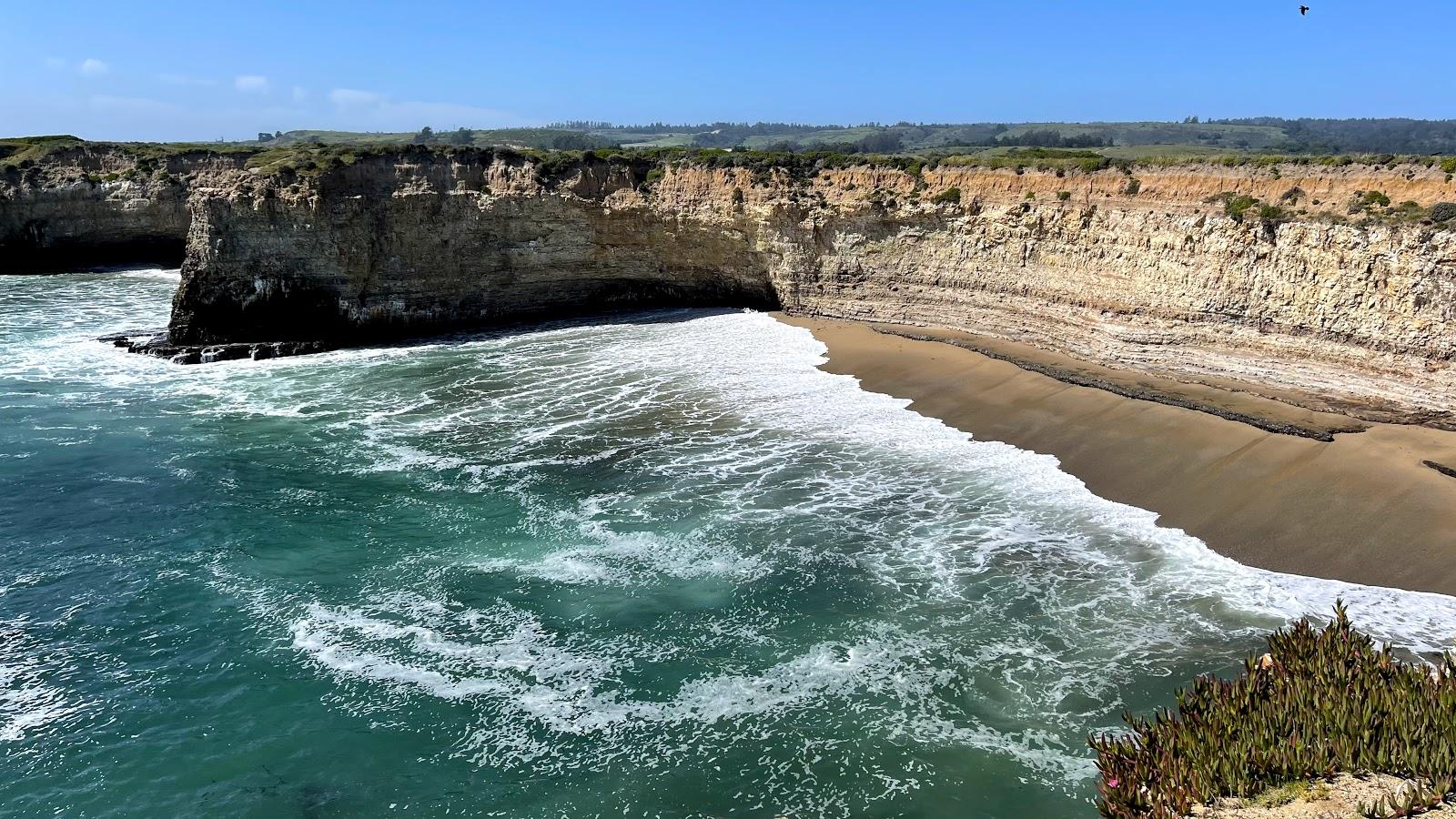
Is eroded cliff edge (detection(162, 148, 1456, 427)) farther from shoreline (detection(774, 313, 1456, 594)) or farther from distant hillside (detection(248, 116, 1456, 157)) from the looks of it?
distant hillside (detection(248, 116, 1456, 157))

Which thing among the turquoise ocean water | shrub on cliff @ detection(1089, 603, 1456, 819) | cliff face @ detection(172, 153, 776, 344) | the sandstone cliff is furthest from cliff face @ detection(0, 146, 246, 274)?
shrub on cliff @ detection(1089, 603, 1456, 819)

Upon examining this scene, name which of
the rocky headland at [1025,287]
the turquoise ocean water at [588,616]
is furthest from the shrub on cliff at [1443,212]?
the turquoise ocean water at [588,616]

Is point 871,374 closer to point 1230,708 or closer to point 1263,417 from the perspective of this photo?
point 1263,417

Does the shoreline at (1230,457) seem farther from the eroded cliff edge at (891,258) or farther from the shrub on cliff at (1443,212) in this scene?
the shrub on cliff at (1443,212)

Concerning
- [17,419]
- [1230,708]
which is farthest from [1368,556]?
[17,419]

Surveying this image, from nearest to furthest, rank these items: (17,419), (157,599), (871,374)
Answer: (157,599), (17,419), (871,374)

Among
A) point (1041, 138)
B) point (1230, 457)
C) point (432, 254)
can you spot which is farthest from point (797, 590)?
point (1041, 138)
